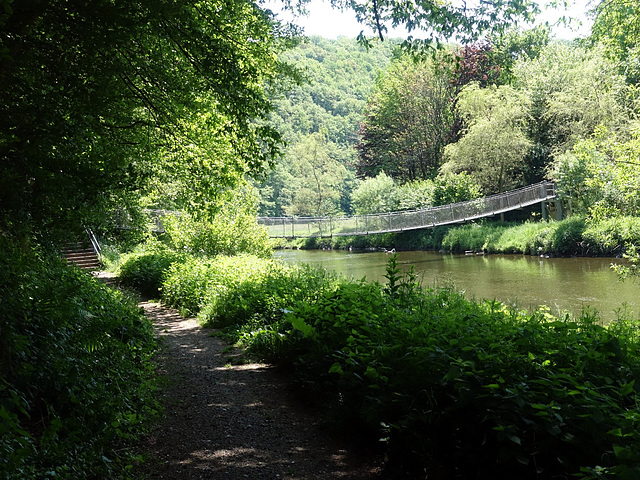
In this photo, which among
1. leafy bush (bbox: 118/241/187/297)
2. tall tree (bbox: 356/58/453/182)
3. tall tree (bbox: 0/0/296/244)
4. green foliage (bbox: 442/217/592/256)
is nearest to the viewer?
tall tree (bbox: 0/0/296/244)

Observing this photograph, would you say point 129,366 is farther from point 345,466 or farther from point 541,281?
point 541,281

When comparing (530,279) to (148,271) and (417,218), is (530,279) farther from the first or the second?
(417,218)

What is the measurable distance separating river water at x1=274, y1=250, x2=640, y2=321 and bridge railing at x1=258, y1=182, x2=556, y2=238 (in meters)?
2.23

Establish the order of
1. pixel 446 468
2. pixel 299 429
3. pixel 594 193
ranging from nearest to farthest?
pixel 446 468, pixel 299 429, pixel 594 193

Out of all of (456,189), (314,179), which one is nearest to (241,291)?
(456,189)

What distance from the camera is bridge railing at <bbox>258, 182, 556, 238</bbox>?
71.8 feet

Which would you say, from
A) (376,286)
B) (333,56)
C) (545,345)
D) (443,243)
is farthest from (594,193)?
(333,56)

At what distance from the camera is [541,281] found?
42.3 feet

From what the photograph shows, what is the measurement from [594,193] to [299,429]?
1818cm

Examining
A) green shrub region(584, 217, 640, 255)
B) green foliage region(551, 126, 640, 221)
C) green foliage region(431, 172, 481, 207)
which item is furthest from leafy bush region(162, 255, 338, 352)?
green foliage region(431, 172, 481, 207)

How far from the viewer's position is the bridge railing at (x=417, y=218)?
21891mm

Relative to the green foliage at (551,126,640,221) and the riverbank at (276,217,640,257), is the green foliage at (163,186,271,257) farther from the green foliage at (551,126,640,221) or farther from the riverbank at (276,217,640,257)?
the green foliage at (551,126,640,221)

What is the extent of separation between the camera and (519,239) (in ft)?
66.7

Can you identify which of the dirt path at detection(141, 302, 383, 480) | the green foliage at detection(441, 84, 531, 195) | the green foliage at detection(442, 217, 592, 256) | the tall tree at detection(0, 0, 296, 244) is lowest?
the dirt path at detection(141, 302, 383, 480)
